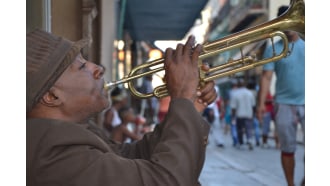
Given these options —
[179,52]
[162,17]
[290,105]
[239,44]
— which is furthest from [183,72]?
[162,17]

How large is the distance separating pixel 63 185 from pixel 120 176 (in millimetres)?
169

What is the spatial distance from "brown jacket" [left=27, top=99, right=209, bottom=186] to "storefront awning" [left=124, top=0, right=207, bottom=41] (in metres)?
6.48

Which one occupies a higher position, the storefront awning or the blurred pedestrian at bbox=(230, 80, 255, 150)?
the storefront awning

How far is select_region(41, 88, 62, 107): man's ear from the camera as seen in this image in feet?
5.92

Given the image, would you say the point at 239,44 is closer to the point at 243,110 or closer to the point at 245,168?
the point at 245,168

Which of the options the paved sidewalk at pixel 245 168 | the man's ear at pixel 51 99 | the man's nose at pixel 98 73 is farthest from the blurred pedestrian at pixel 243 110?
the man's ear at pixel 51 99

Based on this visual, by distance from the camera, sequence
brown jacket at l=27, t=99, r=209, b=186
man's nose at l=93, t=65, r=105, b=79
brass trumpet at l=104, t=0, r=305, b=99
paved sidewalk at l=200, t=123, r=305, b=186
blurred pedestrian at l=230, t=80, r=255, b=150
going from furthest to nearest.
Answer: blurred pedestrian at l=230, t=80, r=255, b=150, paved sidewalk at l=200, t=123, r=305, b=186, brass trumpet at l=104, t=0, r=305, b=99, man's nose at l=93, t=65, r=105, b=79, brown jacket at l=27, t=99, r=209, b=186

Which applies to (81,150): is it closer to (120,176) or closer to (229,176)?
(120,176)

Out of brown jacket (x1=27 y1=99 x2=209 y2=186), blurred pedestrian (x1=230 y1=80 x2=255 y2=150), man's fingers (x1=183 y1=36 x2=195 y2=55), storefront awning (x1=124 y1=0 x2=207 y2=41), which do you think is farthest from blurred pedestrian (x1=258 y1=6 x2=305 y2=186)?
blurred pedestrian (x1=230 y1=80 x2=255 y2=150)

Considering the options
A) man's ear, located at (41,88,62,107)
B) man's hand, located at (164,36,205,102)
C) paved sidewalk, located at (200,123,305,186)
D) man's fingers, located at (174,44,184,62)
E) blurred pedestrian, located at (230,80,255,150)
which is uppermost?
man's fingers, located at (174,44,184,62)

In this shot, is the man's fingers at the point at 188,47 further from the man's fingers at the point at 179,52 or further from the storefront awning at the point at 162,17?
the storefront awning at the point at 162,17

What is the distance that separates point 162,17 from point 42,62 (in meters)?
8.20

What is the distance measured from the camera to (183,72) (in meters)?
1.78

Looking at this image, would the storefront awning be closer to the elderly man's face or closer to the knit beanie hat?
the elderly man's face
